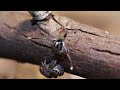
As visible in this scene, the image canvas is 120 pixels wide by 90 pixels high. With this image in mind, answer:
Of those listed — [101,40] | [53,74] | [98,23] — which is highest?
[98,23]

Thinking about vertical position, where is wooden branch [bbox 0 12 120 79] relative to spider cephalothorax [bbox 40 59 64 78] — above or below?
above

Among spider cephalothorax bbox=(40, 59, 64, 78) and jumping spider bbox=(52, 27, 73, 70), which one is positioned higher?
jumping spider bbox=(52, 27, 73, 70)

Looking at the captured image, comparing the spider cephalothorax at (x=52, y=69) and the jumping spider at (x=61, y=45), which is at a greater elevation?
the jumping spider at (x=61, y=45)

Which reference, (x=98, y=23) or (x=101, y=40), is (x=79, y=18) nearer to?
(x=98, y=23)

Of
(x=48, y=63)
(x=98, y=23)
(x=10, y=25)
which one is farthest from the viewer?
(x=98, y=23)

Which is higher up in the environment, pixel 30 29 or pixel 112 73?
pixel 30 29

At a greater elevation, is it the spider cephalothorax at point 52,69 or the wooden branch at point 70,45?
the wooden branch at point 70,45

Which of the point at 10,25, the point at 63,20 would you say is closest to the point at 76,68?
the point at 63,20

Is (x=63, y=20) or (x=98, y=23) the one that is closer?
(x=63, y=20)
